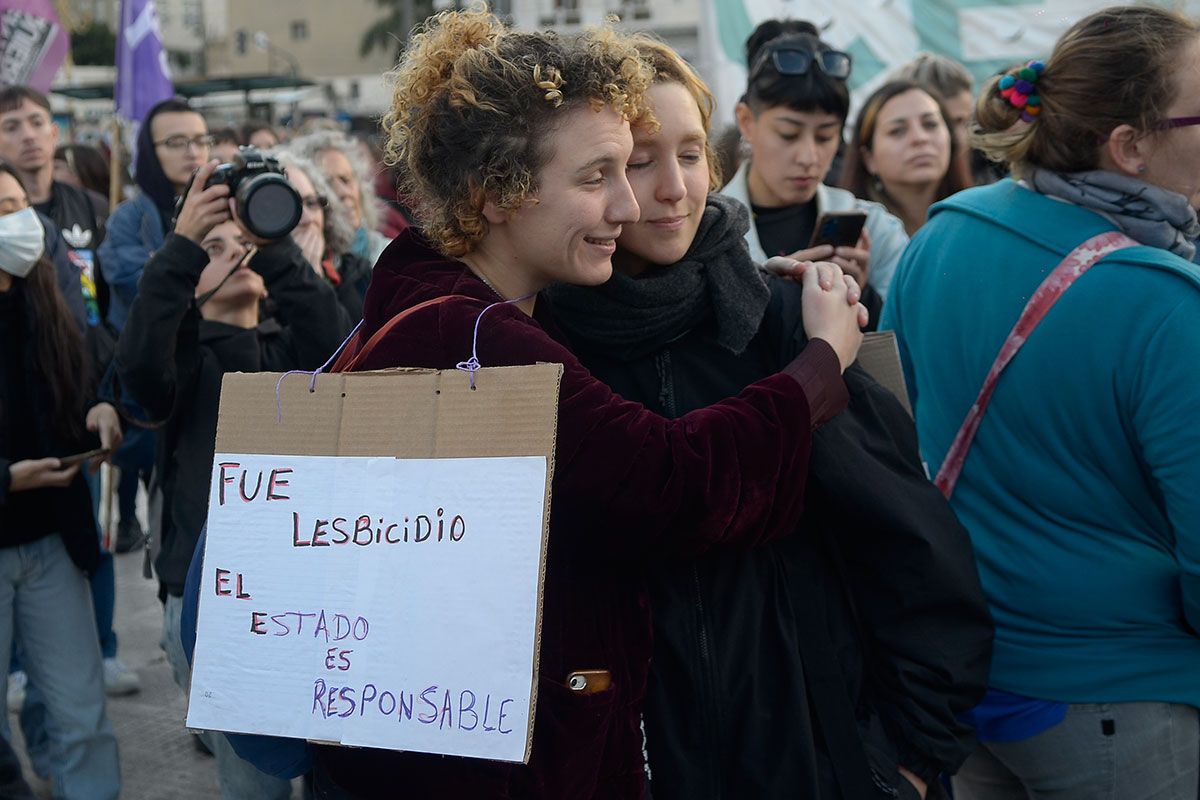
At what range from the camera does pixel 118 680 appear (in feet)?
16.5

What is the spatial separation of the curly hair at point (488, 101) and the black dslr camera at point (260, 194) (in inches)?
52.3

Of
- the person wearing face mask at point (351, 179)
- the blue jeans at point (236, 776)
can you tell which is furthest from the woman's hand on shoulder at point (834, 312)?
the person wearing face mask at point (351, 179)

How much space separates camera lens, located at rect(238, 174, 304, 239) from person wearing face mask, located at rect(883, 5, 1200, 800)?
5.72 feet

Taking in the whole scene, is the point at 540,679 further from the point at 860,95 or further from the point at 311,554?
the point at 860,95

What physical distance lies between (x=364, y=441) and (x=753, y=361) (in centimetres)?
69

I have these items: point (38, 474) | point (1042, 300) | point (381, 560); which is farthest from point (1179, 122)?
point (38, 474)

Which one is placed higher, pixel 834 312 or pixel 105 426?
pixel 834 312

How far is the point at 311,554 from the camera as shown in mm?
1613

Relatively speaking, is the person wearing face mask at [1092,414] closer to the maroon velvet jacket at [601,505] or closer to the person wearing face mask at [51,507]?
the maroon velvet jacket at [601,505]

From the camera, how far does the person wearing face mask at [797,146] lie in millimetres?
3465

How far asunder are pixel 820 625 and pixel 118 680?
4026mm

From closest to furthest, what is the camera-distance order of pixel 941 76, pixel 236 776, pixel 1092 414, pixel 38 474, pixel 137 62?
pixel 1092 414
pixel 236 776
pixel 38 474
pixel 941 76
pixel 137 62

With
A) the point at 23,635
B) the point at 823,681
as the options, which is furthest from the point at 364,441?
the point at 23,635

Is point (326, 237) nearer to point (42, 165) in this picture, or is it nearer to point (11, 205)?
point (11, 205)
